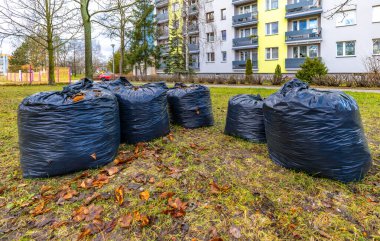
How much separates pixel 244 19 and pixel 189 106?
23344mm

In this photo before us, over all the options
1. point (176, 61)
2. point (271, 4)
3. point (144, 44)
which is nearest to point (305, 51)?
point (271, 4)

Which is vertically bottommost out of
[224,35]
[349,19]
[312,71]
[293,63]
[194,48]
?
[312,71]

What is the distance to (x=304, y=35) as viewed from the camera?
21.2 metres

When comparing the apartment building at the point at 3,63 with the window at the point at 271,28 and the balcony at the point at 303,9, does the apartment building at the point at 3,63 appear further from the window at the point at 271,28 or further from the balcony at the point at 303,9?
the balcony at the point at 303,9

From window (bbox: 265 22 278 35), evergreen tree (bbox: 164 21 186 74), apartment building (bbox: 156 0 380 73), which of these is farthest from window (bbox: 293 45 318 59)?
evergreen tree (bbox: 164 21 186 74)

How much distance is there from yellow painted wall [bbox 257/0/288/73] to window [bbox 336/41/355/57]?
4.20m

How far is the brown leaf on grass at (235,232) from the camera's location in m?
1.75

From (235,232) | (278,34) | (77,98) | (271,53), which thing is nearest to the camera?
(235,232)

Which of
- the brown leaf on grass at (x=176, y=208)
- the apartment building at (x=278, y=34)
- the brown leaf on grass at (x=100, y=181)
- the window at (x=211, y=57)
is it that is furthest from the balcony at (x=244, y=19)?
the brown leaf on grass at (x=176, y=208)

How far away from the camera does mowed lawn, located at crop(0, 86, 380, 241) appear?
70.7 inches

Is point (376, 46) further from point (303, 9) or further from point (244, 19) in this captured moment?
point (244, 19)

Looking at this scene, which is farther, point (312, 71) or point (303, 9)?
point (303, 9)

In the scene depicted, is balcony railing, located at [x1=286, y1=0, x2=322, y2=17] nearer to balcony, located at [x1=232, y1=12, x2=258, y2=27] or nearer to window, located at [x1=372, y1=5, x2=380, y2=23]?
balcony, located at [x1=232, y1=12, x2=258, y2=27]

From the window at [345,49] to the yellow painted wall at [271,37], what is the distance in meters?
4.20
